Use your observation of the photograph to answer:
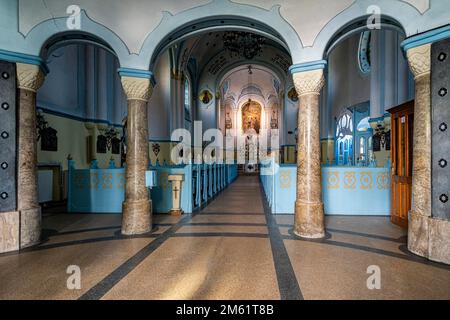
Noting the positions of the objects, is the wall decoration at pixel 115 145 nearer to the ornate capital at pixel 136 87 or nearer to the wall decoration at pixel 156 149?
the wall decoration at pixel 156 149

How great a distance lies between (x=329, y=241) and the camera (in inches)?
176

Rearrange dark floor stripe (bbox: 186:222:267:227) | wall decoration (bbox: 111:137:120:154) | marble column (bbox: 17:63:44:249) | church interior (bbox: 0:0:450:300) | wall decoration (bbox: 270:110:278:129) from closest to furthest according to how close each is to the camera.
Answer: church interior (bbox: 0:0:450:300) → marble column (bbox: 17:63:44:249) → dark floor stripe (bbox: 186:222:267:227) → wall decoration (bbox: 111:137:120:154) → wall decoration (bbox: 270:110:278:129)

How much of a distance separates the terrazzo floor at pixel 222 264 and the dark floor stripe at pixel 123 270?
0.01 m

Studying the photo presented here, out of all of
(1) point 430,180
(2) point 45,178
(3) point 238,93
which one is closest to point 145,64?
(1) point 430,180

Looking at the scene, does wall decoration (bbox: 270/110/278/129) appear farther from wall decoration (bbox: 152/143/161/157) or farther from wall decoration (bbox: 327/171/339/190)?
wall decoration (bbox: 327/171/339/190)

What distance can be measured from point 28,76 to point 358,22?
5.70 m

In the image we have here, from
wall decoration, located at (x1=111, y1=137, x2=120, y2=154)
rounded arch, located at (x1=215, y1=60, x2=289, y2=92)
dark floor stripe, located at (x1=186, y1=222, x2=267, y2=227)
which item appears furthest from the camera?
rounded arch, located at (x1=215, y1=60, x2=289, y2=92)

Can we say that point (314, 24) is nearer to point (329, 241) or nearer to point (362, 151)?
point (329, 241)

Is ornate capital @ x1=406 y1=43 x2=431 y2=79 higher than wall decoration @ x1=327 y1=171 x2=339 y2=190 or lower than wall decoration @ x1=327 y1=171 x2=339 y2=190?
higher

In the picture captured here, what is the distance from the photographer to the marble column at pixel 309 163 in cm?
476

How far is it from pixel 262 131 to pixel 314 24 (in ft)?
78.2

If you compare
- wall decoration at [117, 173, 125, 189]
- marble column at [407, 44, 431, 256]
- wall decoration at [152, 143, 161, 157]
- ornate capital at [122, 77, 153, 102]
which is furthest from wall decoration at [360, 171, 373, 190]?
wall decoration at [152, 143, 161, 157]

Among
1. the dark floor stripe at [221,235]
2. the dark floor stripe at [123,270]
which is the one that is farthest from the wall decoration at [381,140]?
the dark floor stripe at [123,270]

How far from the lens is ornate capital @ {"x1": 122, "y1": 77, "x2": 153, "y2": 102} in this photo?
508 cm
